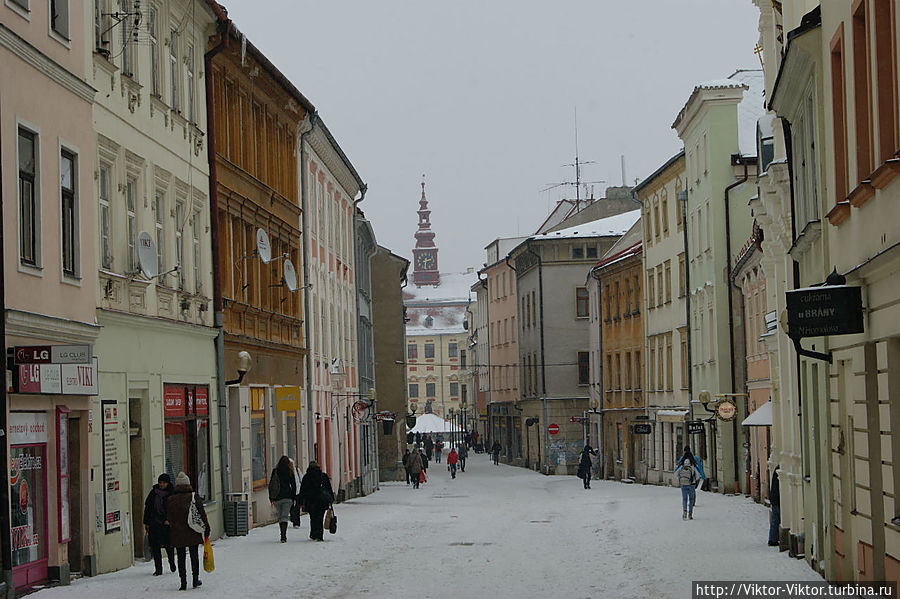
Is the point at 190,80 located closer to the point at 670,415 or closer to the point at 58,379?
the point at 58,379

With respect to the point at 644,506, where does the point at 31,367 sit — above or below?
above

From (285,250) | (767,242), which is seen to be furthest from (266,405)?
(767,242)

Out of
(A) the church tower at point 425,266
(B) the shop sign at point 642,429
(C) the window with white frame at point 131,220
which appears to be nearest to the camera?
(C) the window with white frame at point 131,220

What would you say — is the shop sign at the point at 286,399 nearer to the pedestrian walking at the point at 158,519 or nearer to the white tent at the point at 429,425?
the pedestrian walking at the point at 158,519

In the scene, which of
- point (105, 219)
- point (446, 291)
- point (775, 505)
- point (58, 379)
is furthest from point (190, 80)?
point (446, 291)

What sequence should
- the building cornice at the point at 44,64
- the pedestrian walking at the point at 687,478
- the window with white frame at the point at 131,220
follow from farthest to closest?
the pedestrian walking at the point at 687,478, the window with white frame at the point at 131,220, the building cornice at the point at 44,64

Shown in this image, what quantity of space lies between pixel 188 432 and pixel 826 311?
46.3 feet

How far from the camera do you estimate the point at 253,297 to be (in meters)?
31.7

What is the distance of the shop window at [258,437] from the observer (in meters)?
30.7

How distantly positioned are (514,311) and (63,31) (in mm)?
68393

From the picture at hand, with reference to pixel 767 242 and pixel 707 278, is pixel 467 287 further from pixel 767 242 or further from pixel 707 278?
pixel 767 242

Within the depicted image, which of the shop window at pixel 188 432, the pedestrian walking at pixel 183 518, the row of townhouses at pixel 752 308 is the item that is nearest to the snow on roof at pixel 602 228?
the row of townhouses at pixel 752 308

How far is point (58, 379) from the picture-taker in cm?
1788

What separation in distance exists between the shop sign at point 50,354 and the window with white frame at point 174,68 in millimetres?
9138
